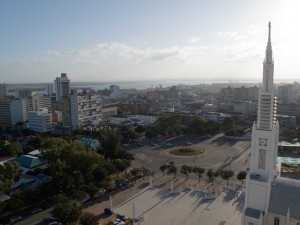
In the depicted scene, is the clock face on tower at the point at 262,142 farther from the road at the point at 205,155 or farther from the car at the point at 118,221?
the road at the point at 205,155

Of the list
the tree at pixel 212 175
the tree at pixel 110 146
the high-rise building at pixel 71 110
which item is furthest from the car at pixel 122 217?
the high-rise building at pixel 71 110

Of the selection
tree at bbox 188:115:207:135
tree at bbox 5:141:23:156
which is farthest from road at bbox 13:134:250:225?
tree at bbox 5:141:23:156

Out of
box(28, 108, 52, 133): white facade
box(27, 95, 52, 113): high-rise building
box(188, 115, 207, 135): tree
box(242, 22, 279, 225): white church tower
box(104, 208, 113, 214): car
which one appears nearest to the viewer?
box(242, 22, 279, 225): white church tower

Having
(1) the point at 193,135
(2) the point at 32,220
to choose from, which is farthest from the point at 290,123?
(2) the point at 32,220

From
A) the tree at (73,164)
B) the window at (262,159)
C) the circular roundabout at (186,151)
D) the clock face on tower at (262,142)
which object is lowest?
the circular roundabout at (186,151)

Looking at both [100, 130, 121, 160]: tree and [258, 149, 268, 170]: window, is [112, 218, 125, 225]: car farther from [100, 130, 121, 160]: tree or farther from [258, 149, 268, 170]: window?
[100, 130, 121, 160]: tree

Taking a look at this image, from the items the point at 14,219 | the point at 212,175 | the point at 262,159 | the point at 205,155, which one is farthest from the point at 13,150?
the point at 262,159
